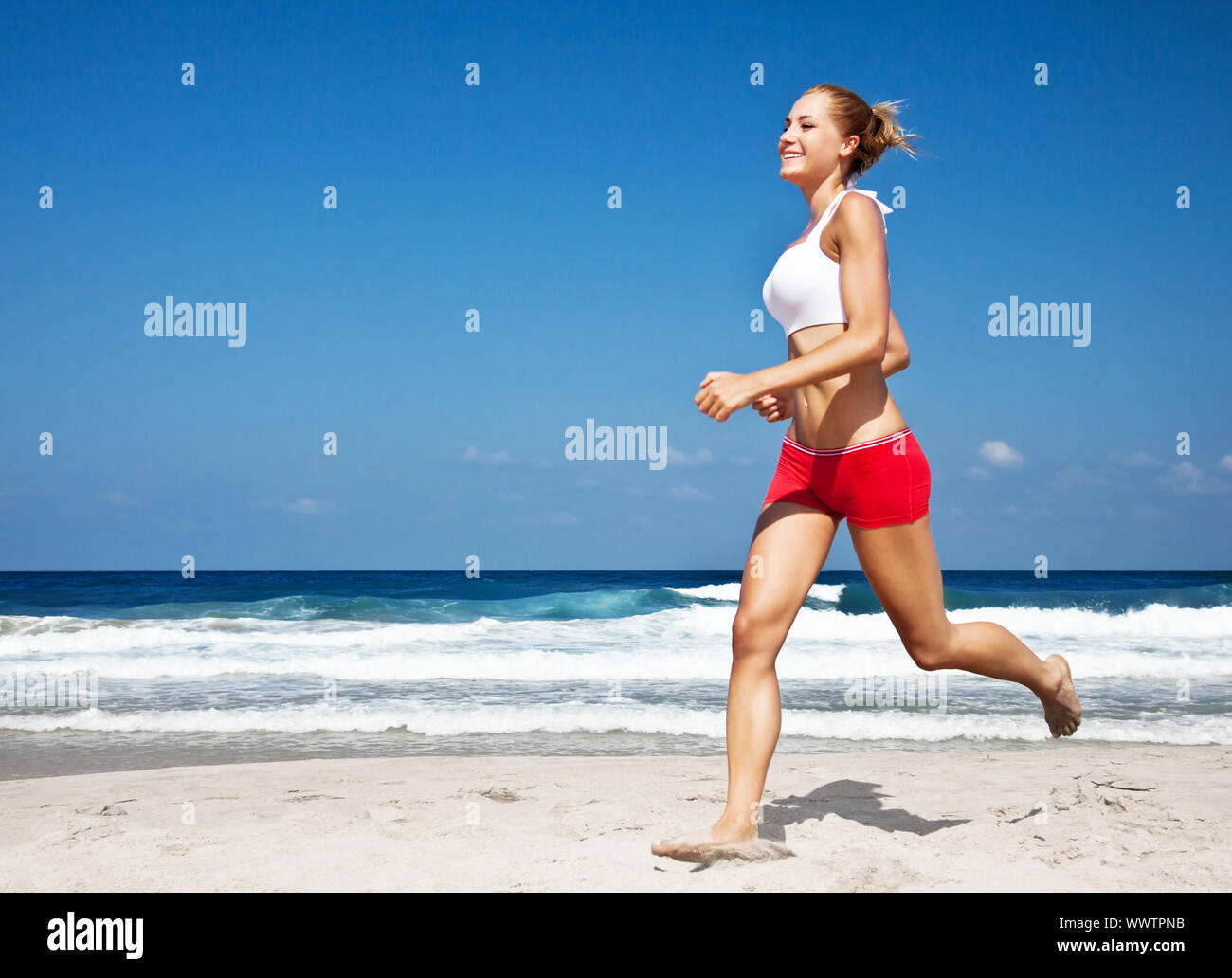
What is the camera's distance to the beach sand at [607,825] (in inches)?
108

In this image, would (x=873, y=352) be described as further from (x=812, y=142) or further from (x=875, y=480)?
(x=812, y=142)

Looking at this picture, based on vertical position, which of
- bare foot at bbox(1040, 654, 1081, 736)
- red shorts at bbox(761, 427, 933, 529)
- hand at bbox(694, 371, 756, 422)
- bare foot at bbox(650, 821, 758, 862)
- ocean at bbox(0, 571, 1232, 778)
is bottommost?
ocean at bbox(0, 571, 1232, 778)

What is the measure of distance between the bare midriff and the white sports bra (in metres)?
0.04

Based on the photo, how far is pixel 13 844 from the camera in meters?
3.33

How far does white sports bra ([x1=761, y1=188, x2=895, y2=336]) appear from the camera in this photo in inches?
103

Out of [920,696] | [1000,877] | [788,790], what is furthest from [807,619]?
[1000,877]

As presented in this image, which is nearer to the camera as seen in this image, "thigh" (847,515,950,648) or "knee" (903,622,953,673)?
"thigh" (847,515,950,648)

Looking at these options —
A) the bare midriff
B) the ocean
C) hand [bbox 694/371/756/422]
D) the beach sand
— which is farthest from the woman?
the ocean

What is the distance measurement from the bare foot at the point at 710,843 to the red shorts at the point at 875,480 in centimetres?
96

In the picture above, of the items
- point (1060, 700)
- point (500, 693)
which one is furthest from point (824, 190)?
point (500, 693)

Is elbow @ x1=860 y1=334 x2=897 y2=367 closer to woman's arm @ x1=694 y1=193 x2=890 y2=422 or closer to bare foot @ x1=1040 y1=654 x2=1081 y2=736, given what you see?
woman's arm @ x1=694 y1=193 x2=890 y2=422

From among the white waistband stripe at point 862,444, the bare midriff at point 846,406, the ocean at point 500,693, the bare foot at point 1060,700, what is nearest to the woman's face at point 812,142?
the bare midriff at point 846,406

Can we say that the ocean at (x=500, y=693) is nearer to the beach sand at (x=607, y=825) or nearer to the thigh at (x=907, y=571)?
the beach sand at (x=607, y=825)
